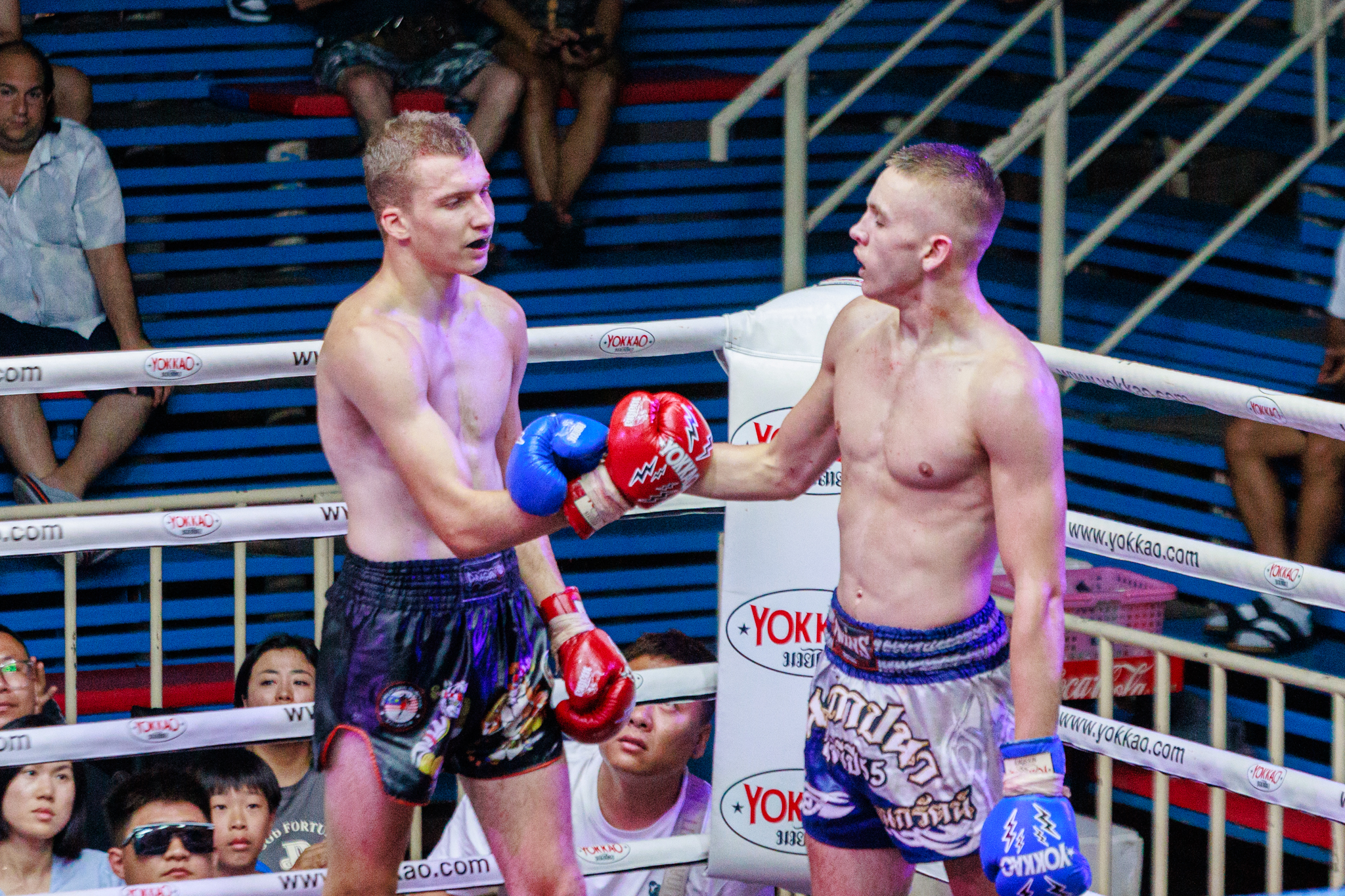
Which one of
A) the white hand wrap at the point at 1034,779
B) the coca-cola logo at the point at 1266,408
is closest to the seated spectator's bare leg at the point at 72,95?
the coca-cola logo at the point at 1266,408

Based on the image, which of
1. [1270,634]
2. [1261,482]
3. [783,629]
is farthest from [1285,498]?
[783,629]

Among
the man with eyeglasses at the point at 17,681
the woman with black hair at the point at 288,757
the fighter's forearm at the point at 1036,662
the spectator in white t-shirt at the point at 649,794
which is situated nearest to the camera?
the fighter's forearm at the point at 1036,662

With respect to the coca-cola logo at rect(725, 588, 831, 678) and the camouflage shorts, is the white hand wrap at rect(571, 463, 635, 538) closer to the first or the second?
the coca-cola logo at rect(725, 588, 831, 678)

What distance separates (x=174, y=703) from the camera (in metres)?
4.54

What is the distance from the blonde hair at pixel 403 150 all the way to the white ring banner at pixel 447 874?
1.14 m

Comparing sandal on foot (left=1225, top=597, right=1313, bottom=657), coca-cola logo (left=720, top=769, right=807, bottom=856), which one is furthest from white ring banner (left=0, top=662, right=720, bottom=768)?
sandal on foot (left=1225, top=597, right=1313, bottom=657)

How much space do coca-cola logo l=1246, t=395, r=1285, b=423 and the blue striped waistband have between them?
630 mm

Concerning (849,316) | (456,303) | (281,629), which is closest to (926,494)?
(849,316)

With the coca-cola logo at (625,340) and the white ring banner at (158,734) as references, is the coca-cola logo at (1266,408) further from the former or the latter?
the white ring banner at (158,734)

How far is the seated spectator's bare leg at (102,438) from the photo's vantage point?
4.71m

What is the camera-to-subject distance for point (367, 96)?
5.27m

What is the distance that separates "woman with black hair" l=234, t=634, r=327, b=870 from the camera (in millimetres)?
3521

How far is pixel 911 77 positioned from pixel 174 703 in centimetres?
367

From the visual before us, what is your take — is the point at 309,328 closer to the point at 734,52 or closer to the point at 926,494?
the point at 734,52
